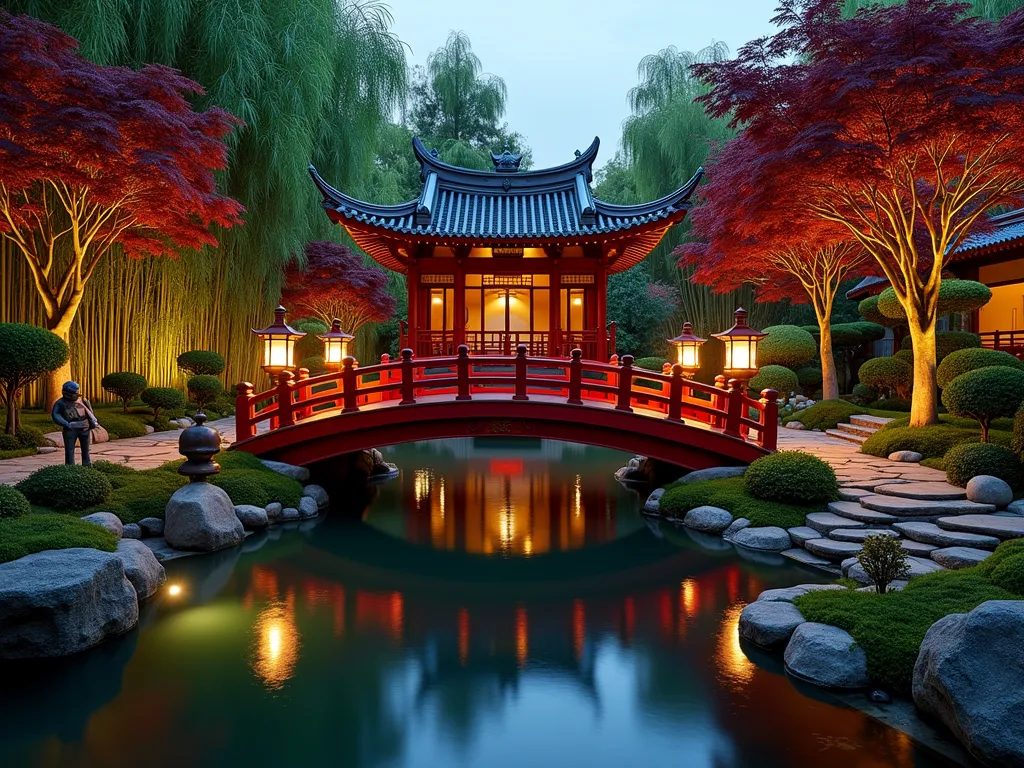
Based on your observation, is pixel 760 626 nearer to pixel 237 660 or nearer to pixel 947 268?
pixel 237 660

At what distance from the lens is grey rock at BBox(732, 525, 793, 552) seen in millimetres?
7469


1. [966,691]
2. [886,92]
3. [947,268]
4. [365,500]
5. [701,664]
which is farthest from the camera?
[947,268]

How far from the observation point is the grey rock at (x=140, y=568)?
5895 mm

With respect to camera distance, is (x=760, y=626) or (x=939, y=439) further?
(x=939, y=439)

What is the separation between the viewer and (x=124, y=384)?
511 inches

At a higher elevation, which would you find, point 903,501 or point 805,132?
point 805,132

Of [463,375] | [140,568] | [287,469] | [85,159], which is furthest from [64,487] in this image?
[85,159]

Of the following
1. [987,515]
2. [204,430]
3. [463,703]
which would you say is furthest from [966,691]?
[204,430]

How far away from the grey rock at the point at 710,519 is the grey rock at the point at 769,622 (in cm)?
263

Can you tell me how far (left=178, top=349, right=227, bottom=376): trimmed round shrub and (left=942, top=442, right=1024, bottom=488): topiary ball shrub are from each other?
13.6m

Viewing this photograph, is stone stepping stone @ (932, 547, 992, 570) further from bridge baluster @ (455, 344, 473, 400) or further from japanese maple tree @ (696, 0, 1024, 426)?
bridge baluster @ (455, 344, 473, 400)

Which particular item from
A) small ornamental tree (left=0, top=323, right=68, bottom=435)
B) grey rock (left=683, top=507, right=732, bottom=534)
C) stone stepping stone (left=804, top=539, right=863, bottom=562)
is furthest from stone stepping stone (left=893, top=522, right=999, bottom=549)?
small ornamental tree (left=0, top=323, right=68, bottom=435)

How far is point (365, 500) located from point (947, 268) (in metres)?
15.7

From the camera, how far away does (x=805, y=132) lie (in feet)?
29.1
